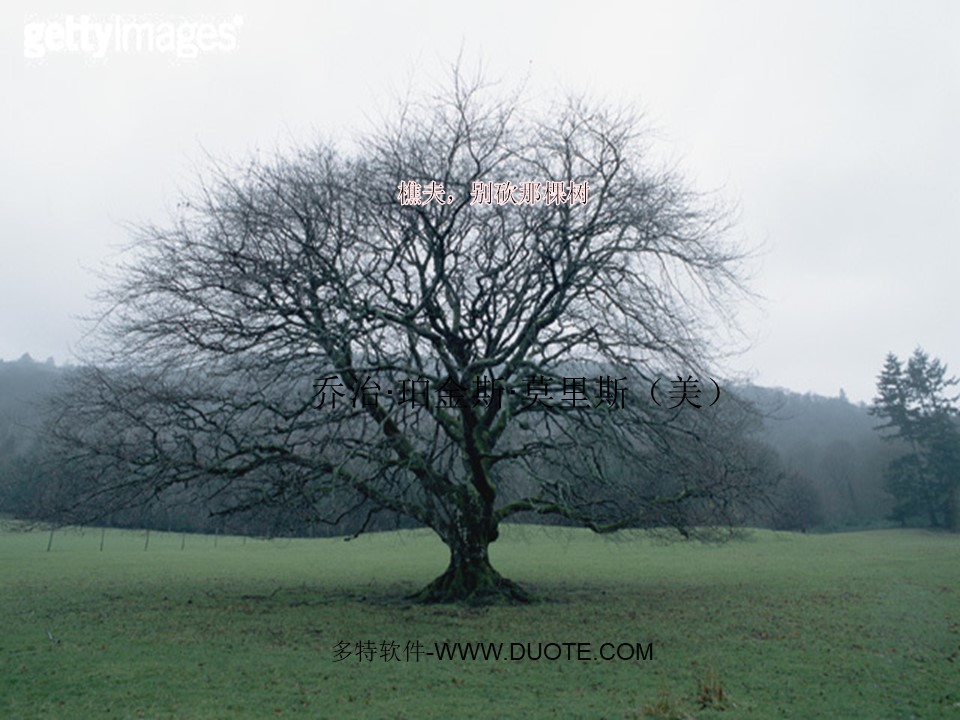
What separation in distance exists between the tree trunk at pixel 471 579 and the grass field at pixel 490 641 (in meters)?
0.93

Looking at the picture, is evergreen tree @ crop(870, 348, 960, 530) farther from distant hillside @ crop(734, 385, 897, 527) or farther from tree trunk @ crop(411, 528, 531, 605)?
tree trunk @ crop(411, 528, 531, 605)

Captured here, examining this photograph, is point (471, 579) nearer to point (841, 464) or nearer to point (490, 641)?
point (490, 641)

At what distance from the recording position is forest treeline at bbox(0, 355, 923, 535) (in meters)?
15.4

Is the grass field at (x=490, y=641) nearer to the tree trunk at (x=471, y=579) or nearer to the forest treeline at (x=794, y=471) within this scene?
the tree trunk at (x=471, y=579)

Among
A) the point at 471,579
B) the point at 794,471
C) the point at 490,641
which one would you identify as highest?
the point at 794,471

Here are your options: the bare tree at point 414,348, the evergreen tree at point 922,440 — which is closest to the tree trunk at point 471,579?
the bare tree at point 414,348

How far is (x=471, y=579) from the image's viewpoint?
54.3ft

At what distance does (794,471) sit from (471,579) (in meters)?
40.1

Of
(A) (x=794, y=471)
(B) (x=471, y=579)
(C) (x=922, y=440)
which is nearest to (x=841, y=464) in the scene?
(C) (x=922, y=440)

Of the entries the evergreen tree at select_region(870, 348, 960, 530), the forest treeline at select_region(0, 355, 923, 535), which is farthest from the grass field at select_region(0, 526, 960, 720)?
the evergreen tree at select_region(870, 348, 960, 530)

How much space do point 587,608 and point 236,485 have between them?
8.09 metres

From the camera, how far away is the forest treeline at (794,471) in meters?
15.4

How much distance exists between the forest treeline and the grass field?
2059 millimetres

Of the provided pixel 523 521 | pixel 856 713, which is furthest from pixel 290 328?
pixel 856 713
